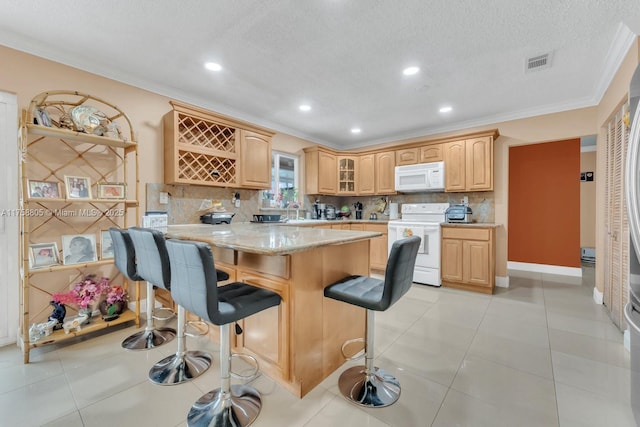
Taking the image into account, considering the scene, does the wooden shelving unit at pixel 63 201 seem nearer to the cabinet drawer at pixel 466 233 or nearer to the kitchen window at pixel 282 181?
the kitchen window at pixel 282 181

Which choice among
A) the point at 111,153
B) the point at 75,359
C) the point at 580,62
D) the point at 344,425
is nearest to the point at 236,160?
the point at 111,153

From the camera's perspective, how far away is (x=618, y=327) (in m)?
2.52

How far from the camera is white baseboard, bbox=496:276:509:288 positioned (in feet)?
13.0

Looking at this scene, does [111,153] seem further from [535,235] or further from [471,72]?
[535,235]

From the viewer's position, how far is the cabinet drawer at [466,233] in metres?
3.63

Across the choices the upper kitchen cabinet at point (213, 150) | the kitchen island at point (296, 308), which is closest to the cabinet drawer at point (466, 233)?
the kitchen island at point (296, 308)

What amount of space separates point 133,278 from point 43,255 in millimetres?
762

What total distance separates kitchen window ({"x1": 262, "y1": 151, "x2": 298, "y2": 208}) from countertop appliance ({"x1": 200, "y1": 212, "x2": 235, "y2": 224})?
3.17 feet

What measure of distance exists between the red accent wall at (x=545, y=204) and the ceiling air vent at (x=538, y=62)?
2750mm

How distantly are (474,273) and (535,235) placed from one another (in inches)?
92.7

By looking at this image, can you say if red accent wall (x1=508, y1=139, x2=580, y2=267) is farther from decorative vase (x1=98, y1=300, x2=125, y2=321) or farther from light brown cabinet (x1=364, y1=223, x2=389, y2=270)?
decorative vase (x1=98, y1=300, x2=125, y2=321)

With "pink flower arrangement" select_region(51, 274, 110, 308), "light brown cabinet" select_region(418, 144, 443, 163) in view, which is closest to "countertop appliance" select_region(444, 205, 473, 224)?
"light brown cabinet" select_region(418, 144, 443, 163)

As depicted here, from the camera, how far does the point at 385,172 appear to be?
4969mm

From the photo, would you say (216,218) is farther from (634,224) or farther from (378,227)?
(634,224)
